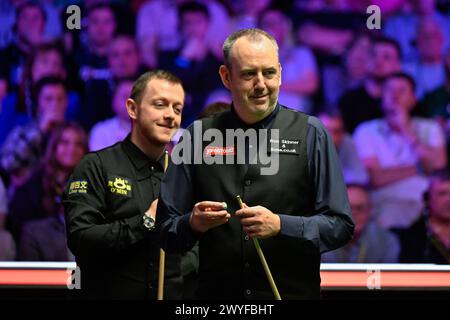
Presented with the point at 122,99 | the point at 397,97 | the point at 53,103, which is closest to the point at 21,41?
the point at 53,103

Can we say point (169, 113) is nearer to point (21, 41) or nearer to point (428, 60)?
point (21, 41)

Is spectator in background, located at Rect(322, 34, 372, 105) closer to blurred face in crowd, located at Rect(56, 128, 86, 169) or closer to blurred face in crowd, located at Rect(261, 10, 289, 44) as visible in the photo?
blurred face in crowd, located at Rect(261, 10, 289, 44)

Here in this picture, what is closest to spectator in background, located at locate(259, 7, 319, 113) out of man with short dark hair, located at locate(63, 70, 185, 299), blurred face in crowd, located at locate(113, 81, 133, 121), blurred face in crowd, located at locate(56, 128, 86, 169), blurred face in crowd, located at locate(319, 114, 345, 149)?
blurred face in crowd, located at locate(319, 114, 345, 149)

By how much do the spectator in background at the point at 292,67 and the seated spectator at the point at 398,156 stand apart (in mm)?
389

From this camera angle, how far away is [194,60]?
4.36 meters

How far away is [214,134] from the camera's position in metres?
2.28

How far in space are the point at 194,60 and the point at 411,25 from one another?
1.37 metres

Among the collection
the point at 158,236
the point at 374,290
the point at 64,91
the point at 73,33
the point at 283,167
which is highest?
the point at 73,33

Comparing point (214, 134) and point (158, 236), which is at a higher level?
point (214, 134)

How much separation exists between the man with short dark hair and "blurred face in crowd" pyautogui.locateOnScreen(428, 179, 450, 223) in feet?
6.46

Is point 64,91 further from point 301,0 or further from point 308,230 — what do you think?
point 308,230

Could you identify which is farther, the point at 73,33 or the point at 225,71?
the point at 73,33
